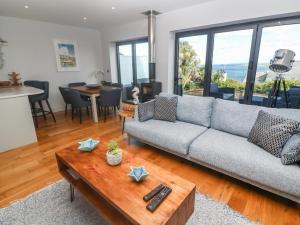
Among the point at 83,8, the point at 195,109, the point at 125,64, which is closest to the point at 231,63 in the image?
the point at 195,109

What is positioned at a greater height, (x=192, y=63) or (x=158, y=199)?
(x=192, y=63)

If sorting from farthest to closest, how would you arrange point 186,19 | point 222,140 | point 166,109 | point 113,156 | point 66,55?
point 66,55 → point 186,19 → point 166,109 → point 222,140 → point 113,156

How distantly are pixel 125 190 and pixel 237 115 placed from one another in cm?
173

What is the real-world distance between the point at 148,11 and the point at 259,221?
399 centimetres

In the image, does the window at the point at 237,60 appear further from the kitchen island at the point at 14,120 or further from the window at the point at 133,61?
the kitchen island at the point at 14,120

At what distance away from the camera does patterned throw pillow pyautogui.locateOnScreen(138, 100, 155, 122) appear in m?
2.72

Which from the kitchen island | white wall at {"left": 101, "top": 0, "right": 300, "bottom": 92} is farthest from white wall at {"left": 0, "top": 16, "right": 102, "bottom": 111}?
the kitchen island

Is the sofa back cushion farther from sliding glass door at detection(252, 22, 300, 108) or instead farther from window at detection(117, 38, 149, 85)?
window at detection(117, 38, 149, 85)

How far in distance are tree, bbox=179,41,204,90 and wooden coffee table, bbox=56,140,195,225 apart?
291 cm

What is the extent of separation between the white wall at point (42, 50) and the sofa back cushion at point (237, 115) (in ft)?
14.6

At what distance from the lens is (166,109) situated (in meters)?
2.72

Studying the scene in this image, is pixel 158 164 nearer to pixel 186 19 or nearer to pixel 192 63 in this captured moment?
pixel 192 63

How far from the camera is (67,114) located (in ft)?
15.5

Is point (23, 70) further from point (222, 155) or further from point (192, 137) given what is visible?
point (222, 155)
